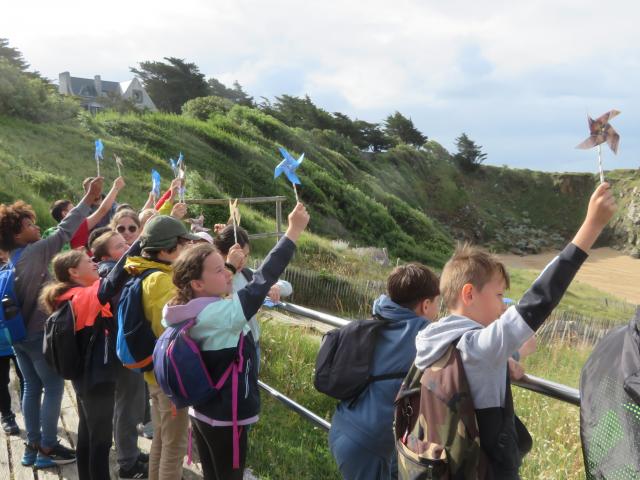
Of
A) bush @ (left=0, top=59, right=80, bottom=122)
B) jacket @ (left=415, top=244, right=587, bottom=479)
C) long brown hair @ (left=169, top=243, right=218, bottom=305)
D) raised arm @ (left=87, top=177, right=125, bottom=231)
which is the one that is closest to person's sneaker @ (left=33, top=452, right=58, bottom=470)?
raised arm @ (left=87, top=177, right=125, bottom=231)

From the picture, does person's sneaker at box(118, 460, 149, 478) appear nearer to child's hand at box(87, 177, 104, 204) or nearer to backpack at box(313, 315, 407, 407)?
child's hand at box(87, 177, 104, 204)

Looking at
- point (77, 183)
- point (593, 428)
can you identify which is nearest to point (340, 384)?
point (593, 428)

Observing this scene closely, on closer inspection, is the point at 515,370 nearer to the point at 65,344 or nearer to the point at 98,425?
the point at 98,425

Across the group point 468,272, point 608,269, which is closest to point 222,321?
point 468,272

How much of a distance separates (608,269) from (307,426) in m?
41.5

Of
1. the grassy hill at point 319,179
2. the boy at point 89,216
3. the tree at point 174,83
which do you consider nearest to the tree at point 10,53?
the tree at point 174,83

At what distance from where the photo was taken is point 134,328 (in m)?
3.22

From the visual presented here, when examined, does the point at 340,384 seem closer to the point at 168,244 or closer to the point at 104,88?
the point at 168,244

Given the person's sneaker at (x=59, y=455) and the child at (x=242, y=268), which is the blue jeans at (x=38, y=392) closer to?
the person's sneaker at (x=59, y=455)

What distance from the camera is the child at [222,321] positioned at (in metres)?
2.71

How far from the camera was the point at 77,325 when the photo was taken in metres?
3.55

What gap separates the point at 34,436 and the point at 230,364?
7.51ft

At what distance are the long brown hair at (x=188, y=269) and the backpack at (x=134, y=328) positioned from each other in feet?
1.51

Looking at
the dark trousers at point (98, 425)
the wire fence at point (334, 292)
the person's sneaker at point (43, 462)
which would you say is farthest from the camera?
the wire fence at point (334, 292)
